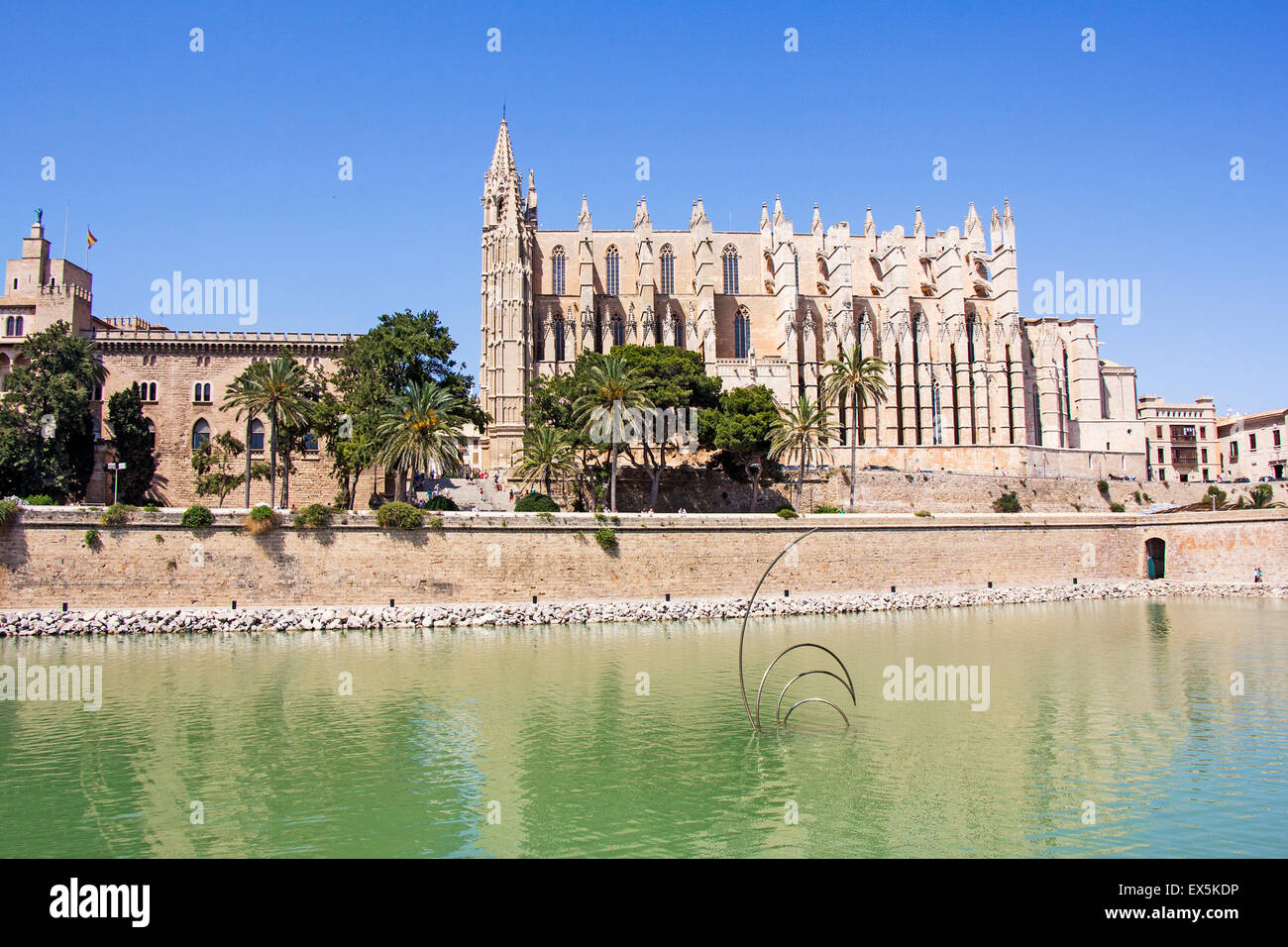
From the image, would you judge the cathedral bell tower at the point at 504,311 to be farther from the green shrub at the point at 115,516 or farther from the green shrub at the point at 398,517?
the green shrub at the point at 115,516

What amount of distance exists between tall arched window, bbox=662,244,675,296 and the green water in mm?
43672

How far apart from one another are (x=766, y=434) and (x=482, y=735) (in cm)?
2972

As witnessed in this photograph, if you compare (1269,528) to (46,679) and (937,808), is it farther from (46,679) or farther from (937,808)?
(46,679)

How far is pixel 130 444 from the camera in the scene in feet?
148

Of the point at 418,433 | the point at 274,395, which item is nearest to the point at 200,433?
the point at 274,395

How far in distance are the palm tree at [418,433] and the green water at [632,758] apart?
37.9 ft

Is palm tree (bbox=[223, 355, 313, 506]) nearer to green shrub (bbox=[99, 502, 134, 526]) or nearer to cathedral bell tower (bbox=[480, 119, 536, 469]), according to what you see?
green shrub (bbox=[99, 502, 134, 526])

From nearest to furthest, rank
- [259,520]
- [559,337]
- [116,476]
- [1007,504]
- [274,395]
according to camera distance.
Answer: [259,520] → [274,395] → [116,476] → [1007,504] → [559,337]

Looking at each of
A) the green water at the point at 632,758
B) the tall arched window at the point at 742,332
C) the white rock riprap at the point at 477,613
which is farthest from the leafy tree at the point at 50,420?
the tall arched window at the point at 742,332

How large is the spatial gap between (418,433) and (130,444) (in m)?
19.2

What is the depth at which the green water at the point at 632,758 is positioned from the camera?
11852 mm

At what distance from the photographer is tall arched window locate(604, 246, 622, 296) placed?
6506 cm

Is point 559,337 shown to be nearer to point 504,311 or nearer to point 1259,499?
point 504,311
